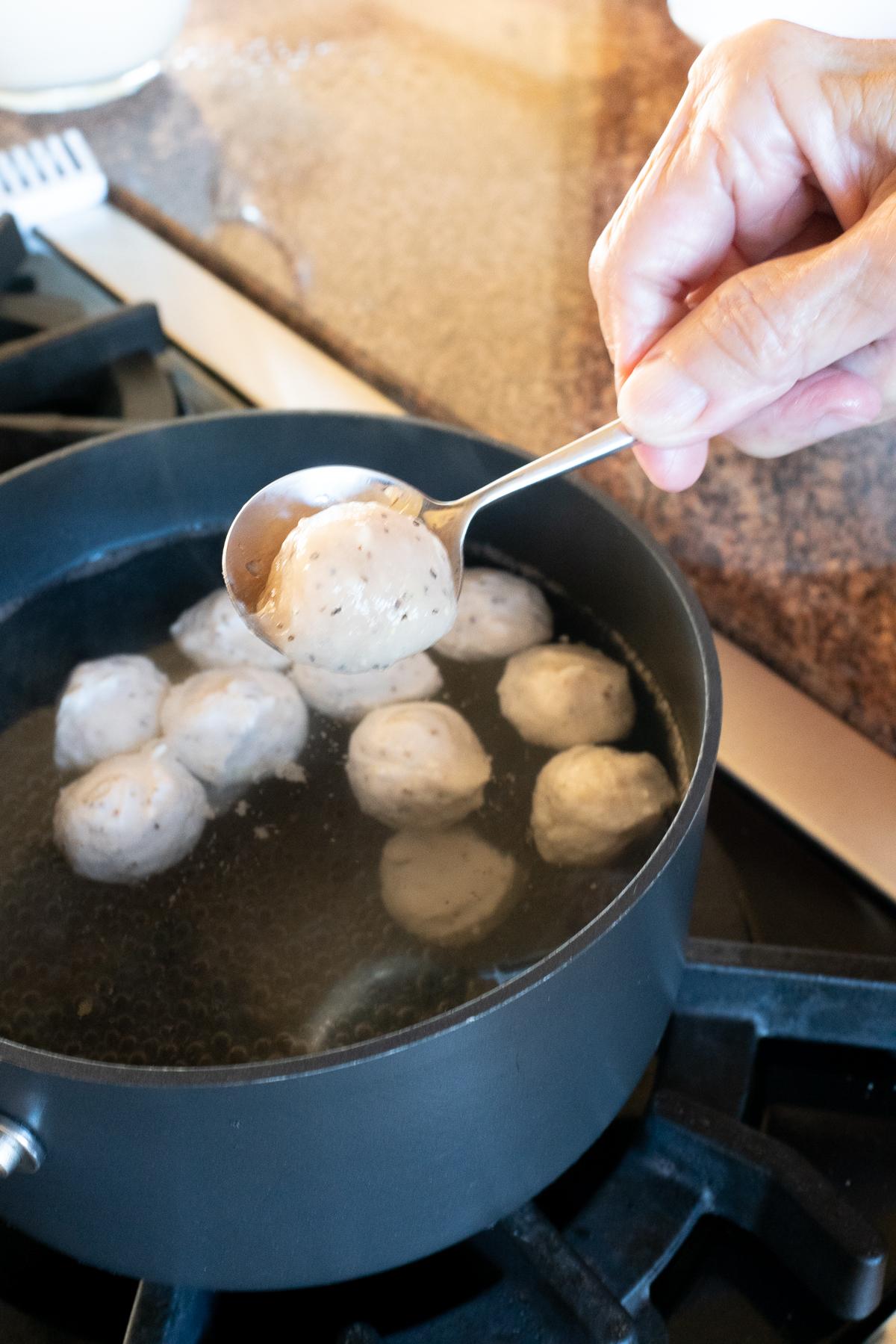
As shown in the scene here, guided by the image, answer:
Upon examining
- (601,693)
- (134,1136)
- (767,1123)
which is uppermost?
(134,1136)

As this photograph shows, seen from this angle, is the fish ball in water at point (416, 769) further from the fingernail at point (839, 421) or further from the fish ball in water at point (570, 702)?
the fingernail at point (839, 421)

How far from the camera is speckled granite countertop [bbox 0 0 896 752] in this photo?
0.91 m

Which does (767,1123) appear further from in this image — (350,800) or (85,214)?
(85,214)

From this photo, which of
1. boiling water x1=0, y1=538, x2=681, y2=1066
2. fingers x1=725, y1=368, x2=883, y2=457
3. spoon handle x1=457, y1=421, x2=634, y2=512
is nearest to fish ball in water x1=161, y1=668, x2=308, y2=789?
boiling water x1=0, y1=538, x2=681, y2=1066

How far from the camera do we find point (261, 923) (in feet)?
2.35

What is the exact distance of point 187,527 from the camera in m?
0.98

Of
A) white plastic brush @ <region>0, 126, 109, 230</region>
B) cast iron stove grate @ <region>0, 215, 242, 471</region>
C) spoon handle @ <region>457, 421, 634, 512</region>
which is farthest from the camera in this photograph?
white plastic brush @ <region>0, 126, 109, 230</region>

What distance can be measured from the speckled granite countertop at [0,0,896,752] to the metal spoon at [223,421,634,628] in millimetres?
267

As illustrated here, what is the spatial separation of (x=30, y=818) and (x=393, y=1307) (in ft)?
1.33

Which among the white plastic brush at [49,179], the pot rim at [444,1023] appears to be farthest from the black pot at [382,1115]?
the white plastic brush at [49,179]

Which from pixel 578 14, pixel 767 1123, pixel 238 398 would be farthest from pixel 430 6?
pixel 767 1123

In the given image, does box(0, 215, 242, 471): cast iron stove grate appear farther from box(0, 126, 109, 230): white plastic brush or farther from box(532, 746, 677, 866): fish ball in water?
box(532, 746, 677, 866): fish ball in water

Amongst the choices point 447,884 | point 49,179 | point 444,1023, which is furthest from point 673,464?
point 49,179

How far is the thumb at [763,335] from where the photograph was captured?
56 cm
